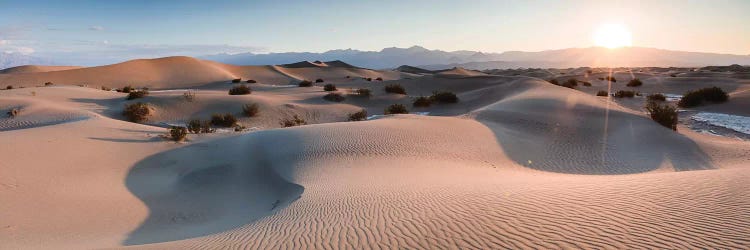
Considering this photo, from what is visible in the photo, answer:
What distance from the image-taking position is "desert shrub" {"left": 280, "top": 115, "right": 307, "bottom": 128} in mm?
17005

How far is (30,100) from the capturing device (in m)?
17.6

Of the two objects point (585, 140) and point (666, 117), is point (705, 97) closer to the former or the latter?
point (666, 117)

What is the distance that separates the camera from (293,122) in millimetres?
17734

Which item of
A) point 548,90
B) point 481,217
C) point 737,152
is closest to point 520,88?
point 548,90

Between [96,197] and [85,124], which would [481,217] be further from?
[85,124]

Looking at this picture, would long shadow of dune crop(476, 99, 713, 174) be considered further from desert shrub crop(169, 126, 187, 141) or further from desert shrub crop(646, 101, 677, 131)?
desert shrub crop(169, 126, 187, 141)

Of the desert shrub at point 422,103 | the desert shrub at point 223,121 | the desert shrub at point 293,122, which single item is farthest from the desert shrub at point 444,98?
the desert shrub at point 223,121

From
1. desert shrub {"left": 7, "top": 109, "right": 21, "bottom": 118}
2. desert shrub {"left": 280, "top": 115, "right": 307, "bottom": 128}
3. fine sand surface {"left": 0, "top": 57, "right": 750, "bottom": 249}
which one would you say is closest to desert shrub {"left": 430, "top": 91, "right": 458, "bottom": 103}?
fine sand surface {"left": 0, "top": 57, "right": 750, "bottom": 249}

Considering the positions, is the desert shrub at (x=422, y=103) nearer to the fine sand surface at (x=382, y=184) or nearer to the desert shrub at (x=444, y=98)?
the desert shrub at (x=444, y=98)

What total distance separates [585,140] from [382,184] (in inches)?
362

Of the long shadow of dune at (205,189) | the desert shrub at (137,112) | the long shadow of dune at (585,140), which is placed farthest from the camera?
the desert shrub at (137,112)

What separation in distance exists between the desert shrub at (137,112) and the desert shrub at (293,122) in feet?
18.3

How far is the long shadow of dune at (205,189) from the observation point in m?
6.47

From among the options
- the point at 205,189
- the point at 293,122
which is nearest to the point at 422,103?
the point at 293,122
